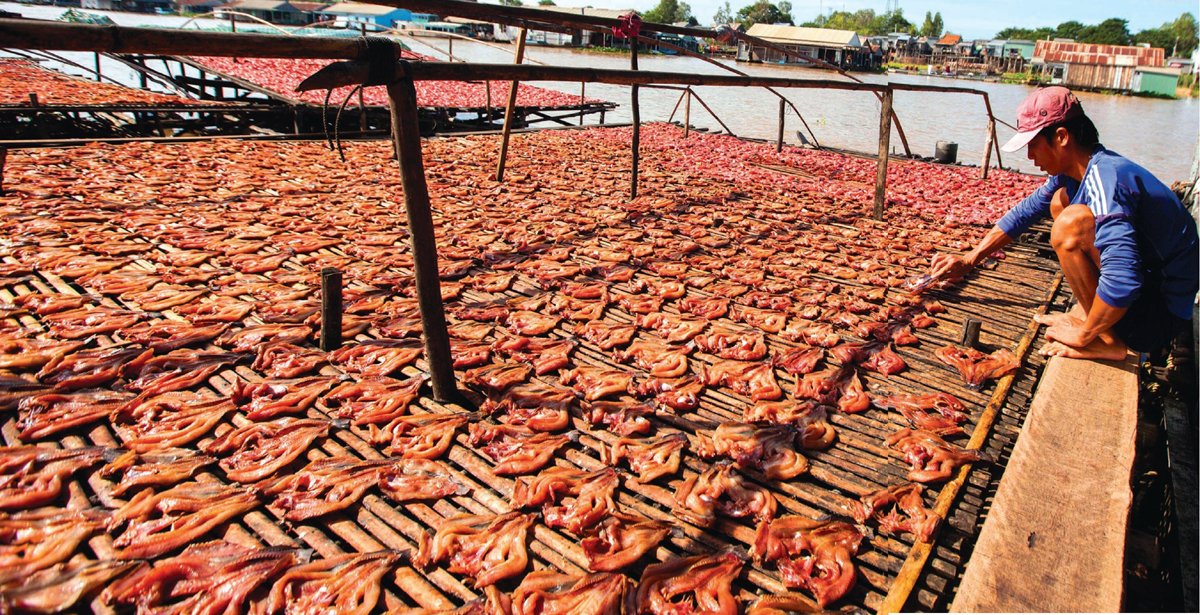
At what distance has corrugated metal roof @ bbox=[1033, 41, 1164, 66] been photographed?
207 ft

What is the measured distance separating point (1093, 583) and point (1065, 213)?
96.4 inches

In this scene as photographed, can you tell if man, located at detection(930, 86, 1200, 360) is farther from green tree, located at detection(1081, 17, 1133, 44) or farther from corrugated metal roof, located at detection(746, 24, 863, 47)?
green tree, located at detection(1081, 17, 1133, 44)

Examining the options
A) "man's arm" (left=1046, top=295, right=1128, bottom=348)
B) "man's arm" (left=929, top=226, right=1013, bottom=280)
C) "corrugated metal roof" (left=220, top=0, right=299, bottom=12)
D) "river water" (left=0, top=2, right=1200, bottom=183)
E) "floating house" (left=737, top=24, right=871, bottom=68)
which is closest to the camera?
"man's arm" (left=1046, top=295, right=1128, bottom=348)

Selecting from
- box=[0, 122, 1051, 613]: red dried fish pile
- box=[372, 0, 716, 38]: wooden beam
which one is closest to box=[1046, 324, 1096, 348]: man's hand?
box=[0, 122, 1051, 613]: red dried fish pile

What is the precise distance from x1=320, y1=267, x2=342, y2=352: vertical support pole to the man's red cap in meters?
4.20

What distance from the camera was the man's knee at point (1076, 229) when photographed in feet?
12.7

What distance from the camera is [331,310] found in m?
4.23

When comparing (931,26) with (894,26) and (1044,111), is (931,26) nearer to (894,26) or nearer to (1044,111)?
(894,26)

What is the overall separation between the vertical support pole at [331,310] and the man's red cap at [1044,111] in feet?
13.8

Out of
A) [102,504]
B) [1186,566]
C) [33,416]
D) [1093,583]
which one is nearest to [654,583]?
[1093,583]

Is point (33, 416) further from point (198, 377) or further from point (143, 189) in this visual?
point (143, 189)

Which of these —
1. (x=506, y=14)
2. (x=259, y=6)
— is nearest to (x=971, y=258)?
(x=506, y=14)

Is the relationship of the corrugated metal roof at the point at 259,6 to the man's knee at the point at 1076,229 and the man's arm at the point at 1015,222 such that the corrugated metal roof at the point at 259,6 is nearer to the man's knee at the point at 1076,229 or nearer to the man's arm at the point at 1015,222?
the man's arm at the point at 1015,222

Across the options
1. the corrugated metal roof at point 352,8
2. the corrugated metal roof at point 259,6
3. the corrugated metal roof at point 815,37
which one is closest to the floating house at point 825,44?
the corrugated metal roof at point 815,37
